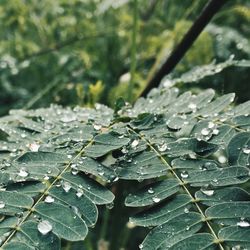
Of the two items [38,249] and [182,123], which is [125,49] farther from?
[38,249]

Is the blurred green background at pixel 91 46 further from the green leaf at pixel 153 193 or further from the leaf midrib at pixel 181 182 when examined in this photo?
the green leaf at pixel 153 193

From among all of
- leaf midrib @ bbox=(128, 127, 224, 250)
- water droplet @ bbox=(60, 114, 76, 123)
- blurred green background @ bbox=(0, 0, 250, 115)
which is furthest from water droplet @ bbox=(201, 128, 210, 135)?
blurred green background @ bbox=(0, 0, 250, 115)

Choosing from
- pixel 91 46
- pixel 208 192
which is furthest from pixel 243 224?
pixel 91 46

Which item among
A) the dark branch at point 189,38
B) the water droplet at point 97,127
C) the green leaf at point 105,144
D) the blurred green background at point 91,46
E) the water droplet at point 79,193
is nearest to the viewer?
the water droplet at point 79,193

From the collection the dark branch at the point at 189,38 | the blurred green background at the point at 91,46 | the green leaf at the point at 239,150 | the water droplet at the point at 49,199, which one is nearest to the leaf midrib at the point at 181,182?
the green leaf at the point at 239,150

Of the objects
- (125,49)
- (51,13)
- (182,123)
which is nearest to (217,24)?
(125,49)

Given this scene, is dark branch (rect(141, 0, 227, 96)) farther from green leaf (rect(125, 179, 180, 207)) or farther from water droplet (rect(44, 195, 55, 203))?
water droplet (rect(44, 195, 55, 203))
